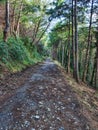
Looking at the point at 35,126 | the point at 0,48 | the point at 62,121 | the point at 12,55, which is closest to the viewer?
the point at 35,126

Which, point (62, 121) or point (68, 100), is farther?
point (68, 100)

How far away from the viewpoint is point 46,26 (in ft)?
130

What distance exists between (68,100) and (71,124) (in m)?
2.20

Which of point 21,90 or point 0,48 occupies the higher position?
point 0,48

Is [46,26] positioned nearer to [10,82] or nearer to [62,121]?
[10,82]

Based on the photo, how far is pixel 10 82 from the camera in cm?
1119

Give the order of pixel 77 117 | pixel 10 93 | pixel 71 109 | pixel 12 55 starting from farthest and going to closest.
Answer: pixel 12 55 → pixel 10 93 → pixel 71 109 → pixel 77 117

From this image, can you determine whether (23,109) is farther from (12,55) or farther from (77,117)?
(12,55)

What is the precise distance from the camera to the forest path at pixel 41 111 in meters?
6.43

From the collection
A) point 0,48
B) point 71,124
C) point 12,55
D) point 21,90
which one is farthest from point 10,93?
point 12,55

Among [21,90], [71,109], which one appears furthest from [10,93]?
[71,109]

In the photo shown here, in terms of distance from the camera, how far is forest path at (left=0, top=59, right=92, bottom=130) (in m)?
6.43

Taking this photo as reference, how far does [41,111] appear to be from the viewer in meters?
7.23

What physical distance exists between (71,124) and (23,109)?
1.56 m
